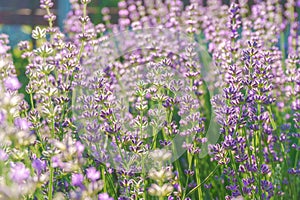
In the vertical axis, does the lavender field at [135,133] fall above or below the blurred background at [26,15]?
below

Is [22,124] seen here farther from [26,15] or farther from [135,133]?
[26,15]

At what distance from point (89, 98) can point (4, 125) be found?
2.53 ft

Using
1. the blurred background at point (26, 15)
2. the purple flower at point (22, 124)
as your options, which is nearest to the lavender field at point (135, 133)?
the purple flower at point (22, 124)

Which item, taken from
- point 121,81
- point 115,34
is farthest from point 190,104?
point 115,34

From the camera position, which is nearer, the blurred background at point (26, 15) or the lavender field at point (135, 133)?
the lavender field at point (135, 133)

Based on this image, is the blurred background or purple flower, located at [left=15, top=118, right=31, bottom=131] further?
the blurred background

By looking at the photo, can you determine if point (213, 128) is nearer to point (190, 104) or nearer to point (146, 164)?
point (190, 104)

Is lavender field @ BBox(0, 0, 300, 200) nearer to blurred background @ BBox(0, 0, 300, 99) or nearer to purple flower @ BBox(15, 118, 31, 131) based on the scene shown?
purple flower @ BBox(15, 118, 31, 131)

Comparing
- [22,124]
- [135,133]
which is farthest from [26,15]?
[22,124]

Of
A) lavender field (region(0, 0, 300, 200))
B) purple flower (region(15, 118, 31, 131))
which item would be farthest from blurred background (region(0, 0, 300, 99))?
purple flower (region(15, 118, 31, 131))

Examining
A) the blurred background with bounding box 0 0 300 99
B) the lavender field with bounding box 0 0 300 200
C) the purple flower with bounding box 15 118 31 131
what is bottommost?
the lavender field with bounding box 0 0 300 200

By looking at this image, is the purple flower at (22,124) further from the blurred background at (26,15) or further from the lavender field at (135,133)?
the blurred background at (26,15)

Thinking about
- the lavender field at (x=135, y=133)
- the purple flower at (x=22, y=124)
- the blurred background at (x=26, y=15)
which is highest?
the blurred background at (x=26, y=15)

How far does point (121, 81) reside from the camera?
2721mm
